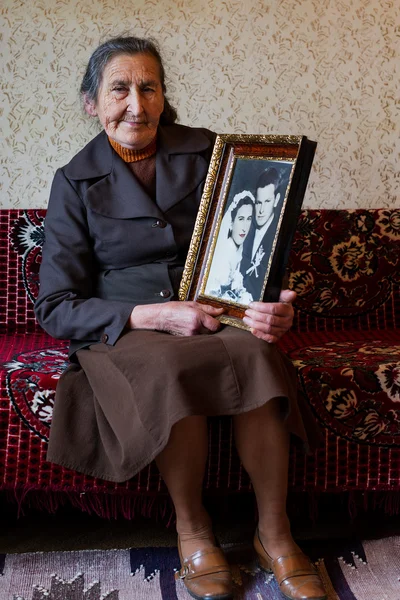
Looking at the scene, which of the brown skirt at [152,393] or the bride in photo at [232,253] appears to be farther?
the bride in photo at [232,253]

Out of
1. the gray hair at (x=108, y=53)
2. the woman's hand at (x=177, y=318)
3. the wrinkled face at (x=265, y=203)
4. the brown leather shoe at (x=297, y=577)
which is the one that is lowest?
the brown leather shoe at (x=297, y=577)

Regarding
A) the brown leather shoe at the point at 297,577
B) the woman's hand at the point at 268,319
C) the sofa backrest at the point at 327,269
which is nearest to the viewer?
the brown leather shoe at the point at 297,577

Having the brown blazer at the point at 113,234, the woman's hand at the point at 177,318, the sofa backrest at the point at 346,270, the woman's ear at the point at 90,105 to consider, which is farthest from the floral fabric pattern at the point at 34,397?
the sofa backrest at the point at 346,270

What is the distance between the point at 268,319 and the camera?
167 cm

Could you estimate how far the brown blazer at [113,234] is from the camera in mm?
1884

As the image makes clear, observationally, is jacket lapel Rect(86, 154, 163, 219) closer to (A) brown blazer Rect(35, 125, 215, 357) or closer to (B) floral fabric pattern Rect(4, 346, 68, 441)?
(A) brown blazer Rect(35, 125, 215, 357)

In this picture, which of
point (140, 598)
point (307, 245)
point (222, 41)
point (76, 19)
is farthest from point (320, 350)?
point (76, 19)

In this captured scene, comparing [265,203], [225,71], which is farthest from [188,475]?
[225,71]

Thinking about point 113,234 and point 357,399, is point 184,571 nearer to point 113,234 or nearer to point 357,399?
point 357,399

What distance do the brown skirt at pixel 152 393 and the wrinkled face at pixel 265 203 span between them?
0.27 metres

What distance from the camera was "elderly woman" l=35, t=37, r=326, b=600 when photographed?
157 centimetres

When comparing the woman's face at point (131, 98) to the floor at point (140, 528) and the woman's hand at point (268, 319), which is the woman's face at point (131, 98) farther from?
the floor at point (140, 528)

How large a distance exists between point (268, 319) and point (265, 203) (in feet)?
0.89

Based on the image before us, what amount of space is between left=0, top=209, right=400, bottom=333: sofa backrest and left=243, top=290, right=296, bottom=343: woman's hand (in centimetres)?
71
